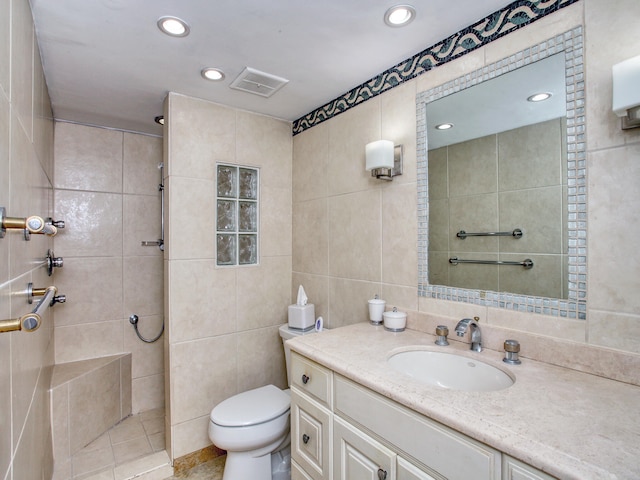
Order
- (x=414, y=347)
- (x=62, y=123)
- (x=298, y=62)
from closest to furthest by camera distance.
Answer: (x=414, y=347), (x=298, y=62), (x=62, y=123)

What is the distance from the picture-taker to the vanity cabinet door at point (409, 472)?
0.90 meters

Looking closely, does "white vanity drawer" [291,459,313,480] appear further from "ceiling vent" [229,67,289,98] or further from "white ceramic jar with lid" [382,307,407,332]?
"ceiling vent" [229,67,289,98]

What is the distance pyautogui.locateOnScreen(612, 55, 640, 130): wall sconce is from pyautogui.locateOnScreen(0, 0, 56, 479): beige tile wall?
1589mm

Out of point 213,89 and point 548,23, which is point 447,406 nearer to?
point 548,23

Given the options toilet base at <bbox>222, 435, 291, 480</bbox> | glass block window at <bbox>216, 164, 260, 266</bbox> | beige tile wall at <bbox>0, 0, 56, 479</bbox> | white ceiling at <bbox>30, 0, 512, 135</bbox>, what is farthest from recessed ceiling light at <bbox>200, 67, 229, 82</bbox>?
toilet base at <bbox>222, 435, 291, 480</bbox>

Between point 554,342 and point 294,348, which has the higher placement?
point 554,342

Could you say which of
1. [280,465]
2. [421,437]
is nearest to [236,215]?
[280,465]

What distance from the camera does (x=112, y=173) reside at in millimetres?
2510

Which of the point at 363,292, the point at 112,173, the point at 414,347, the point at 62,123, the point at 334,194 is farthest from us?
the point at 112,173

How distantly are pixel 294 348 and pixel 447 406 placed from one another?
2.34 ft

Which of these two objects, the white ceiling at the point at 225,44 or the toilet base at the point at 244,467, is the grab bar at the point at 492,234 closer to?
the white ceiling at the point at 225,44

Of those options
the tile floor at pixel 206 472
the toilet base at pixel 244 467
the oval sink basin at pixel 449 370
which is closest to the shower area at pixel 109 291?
the tile floor at pixel 206 472

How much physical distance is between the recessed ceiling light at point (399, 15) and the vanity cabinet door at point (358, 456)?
1543 mm

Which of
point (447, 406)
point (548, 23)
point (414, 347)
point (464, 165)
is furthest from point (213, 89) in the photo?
point (447, 406)
